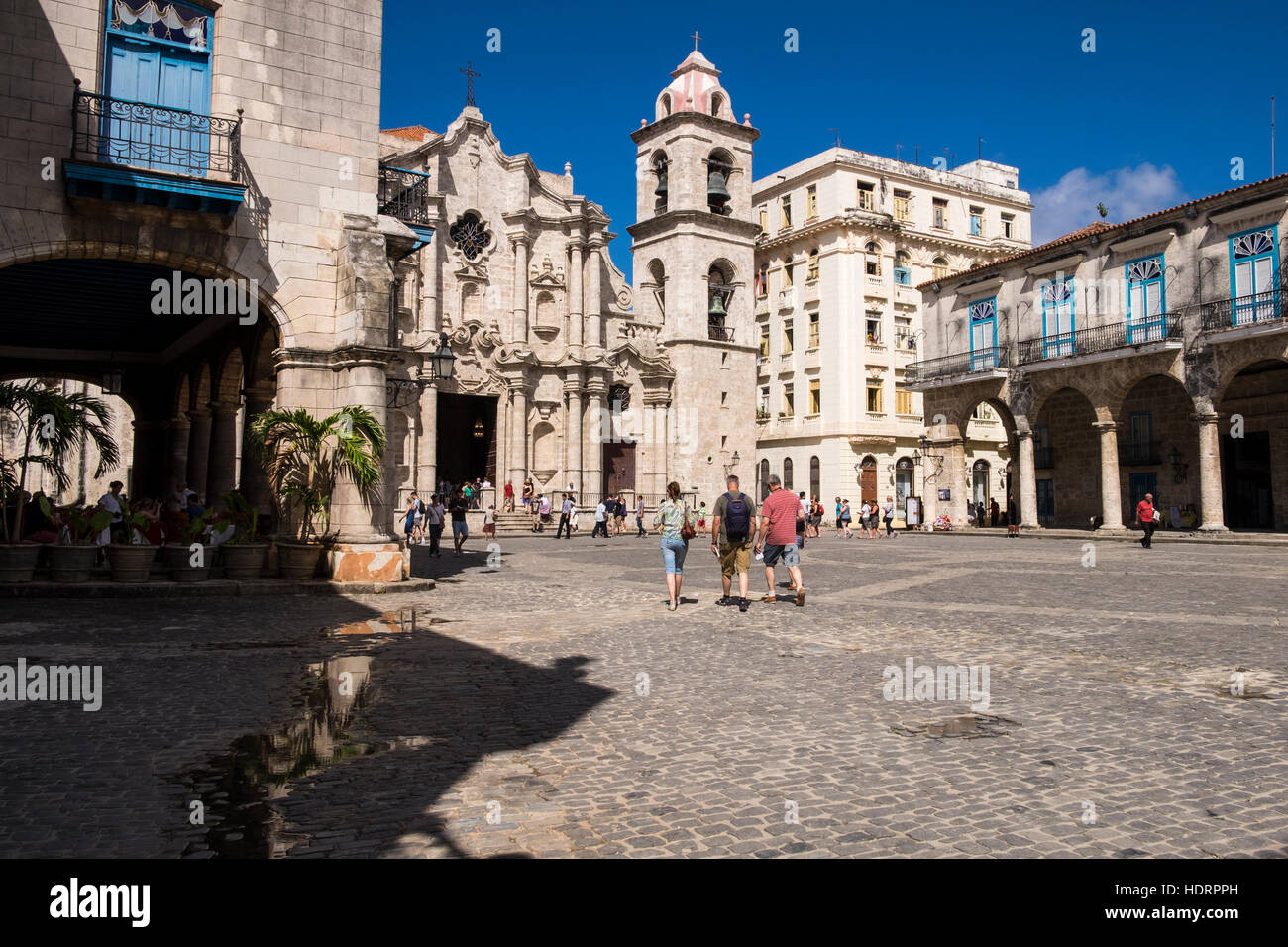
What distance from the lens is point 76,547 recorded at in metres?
12.5

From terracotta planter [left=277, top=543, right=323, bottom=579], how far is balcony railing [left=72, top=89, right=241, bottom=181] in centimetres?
532

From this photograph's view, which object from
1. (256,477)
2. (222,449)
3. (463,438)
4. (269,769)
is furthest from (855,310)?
(269,769)

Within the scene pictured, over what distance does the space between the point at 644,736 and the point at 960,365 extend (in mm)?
34771

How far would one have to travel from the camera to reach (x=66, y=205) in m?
12.0

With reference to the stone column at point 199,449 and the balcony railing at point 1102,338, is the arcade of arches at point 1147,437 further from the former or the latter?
the stone column at point 199,449

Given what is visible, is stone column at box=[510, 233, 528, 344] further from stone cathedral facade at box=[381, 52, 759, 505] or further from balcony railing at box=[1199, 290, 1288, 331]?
balcony railing at box=[1199, 290, 1288, 331]

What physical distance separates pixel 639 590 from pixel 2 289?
13.1 metres

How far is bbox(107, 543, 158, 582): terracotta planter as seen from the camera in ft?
41.1

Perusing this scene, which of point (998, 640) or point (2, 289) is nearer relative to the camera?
point (998, 640)

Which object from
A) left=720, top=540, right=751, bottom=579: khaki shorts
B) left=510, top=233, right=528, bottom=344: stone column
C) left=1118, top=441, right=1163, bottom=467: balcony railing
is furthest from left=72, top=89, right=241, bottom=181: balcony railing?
left=1118, top=441, right=1163, bottom=467: balcony railing

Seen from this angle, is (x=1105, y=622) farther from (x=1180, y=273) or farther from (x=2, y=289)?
(x=1180, y=273)

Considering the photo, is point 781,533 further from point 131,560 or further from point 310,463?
point 131,560

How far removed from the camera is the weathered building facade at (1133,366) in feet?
90.3

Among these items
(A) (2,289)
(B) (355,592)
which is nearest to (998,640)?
(B) (355,592)
